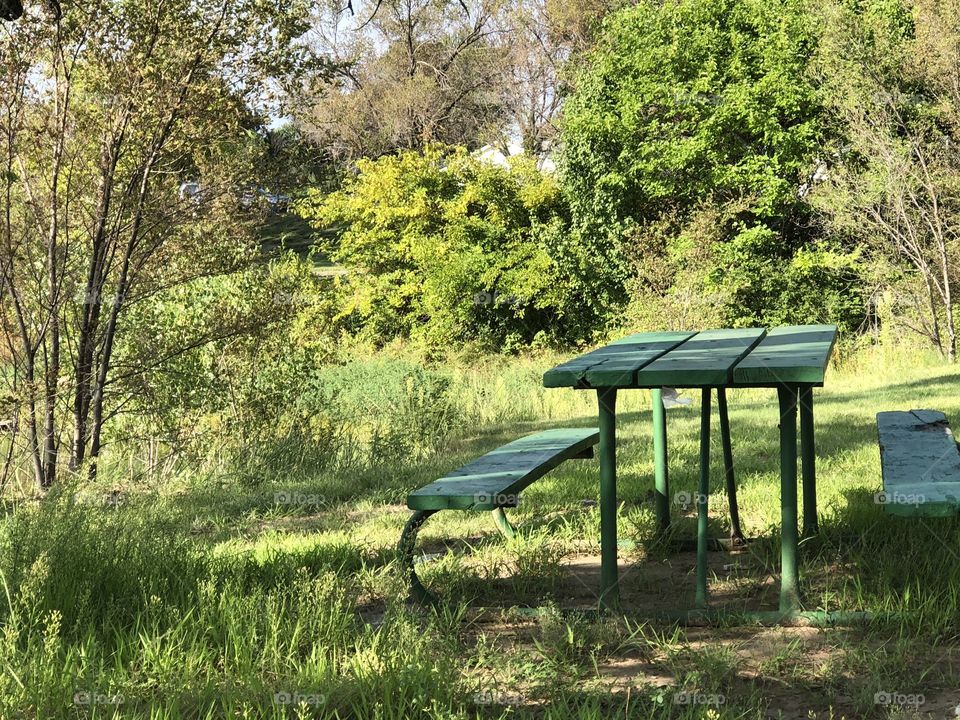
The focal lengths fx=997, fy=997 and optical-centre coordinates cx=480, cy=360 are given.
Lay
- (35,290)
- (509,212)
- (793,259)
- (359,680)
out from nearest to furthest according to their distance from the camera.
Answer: (359,680), (35,290), (793,259), (509,212)

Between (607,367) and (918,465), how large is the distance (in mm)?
1190

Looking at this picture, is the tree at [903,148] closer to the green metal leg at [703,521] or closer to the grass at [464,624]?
the grass at [464,624]

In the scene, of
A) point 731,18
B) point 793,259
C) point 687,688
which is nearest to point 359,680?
point 687,688

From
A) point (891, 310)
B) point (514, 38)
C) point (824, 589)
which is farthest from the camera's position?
point (514, 38)

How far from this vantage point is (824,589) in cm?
391

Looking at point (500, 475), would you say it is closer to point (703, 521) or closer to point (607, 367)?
point (607, 367)

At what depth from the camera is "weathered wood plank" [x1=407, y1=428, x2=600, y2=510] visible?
354cm

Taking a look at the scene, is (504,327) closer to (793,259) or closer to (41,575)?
(793,259)

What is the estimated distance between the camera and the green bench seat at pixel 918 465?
9.59 ft

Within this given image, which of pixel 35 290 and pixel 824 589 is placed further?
pixel 35 290

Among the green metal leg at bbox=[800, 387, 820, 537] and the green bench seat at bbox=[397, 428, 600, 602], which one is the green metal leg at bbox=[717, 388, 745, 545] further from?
the green bench seat at bbox=[397, 428, 600, 602]

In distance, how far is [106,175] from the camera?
7.57m

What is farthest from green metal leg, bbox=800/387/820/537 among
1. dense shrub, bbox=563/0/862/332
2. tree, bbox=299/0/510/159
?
tree, bbox=299/0/510/159

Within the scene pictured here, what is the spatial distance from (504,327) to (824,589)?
A: 60.6 ft
